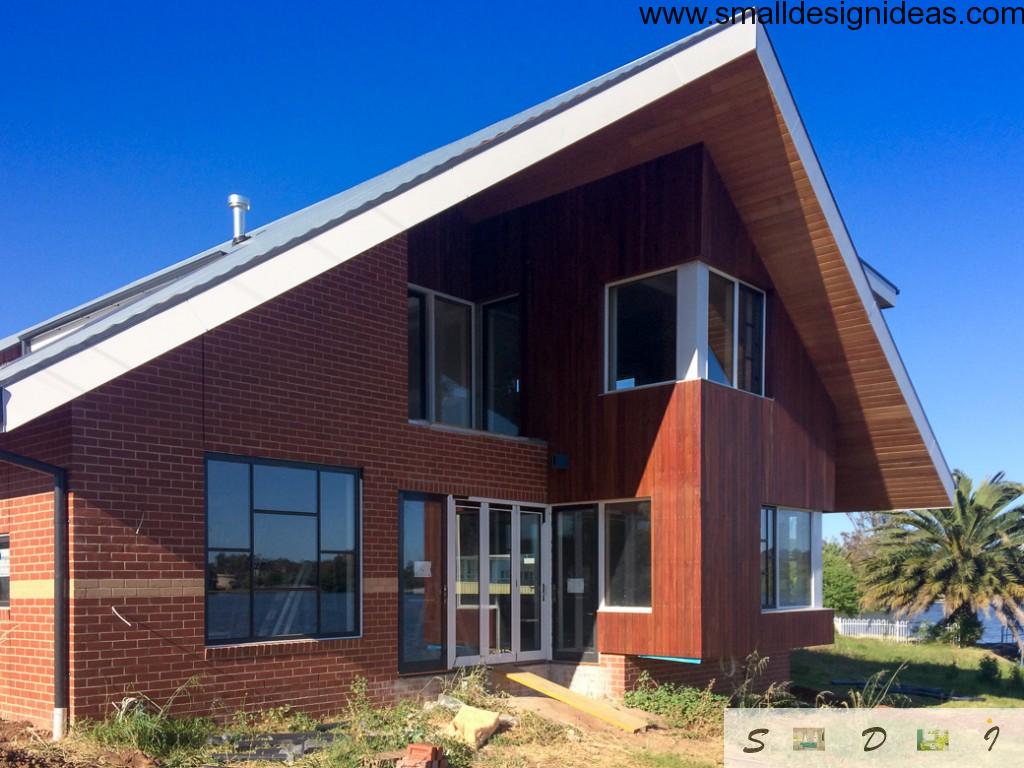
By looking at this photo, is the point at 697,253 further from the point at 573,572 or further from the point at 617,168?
the point at 573,572

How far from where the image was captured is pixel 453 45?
18922mm

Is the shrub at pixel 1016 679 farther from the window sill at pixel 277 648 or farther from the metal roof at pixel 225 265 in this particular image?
the metal roof at pixel 225 265

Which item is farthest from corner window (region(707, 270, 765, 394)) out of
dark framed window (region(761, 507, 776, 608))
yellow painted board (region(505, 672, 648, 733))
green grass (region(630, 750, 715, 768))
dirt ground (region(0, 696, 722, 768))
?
green grass (region(630, 750, 715, 768))

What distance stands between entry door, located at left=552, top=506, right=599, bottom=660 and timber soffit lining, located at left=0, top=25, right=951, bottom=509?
434cm

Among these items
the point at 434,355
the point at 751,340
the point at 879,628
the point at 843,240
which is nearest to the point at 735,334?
the point at 751,340

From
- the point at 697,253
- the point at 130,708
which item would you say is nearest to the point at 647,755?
the point at 130,708

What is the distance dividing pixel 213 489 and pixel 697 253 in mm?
6241

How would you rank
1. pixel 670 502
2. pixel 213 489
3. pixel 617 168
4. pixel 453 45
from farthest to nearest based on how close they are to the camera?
pixel 453 45 → pixel 617 168 → pixel 670 502 → pixel 213 489

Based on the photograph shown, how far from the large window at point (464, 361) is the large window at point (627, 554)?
6.69 feet

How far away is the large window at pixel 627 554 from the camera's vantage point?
485 inches

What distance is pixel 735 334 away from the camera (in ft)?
43.2

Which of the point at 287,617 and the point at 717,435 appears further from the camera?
the point at 717,435

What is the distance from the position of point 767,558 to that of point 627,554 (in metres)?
2.32

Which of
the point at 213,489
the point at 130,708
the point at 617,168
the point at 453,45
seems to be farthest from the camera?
the point at 453,45
